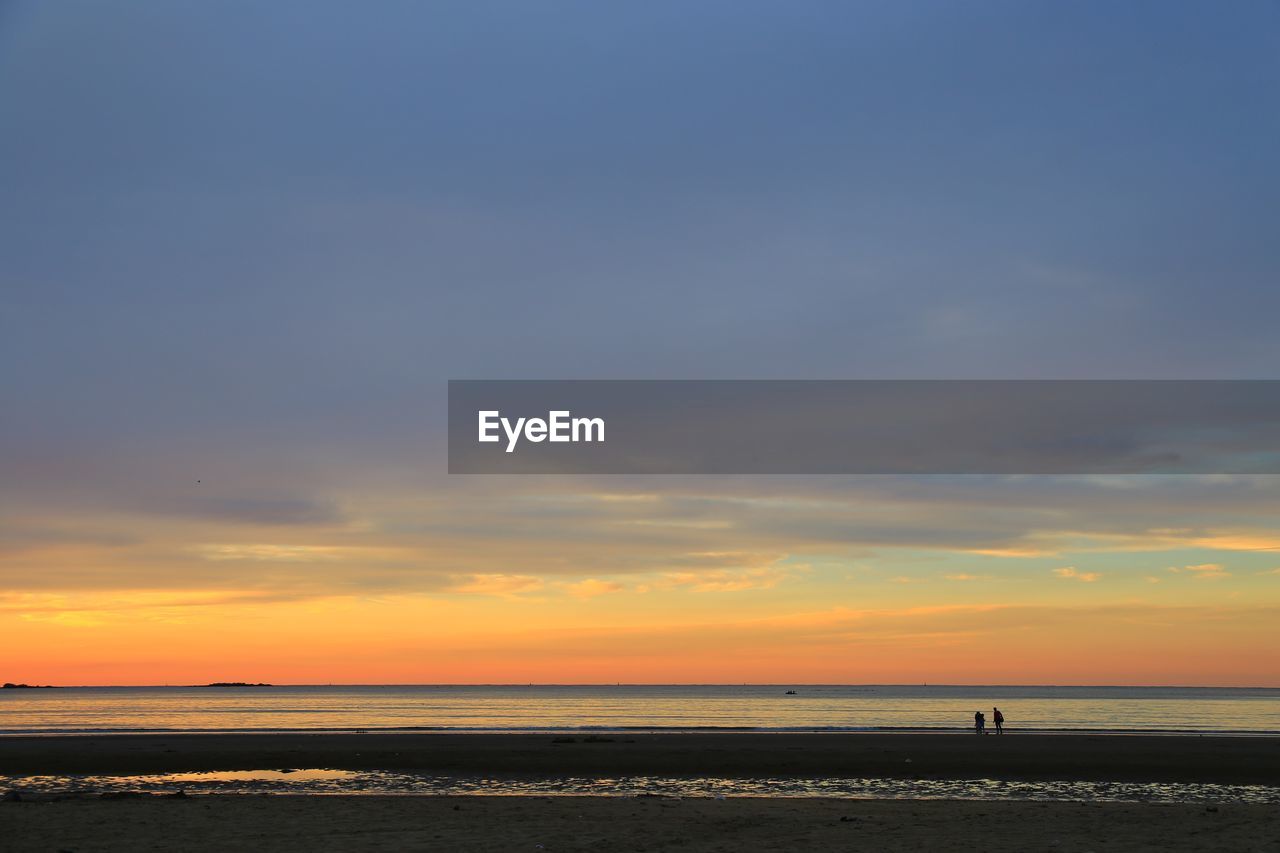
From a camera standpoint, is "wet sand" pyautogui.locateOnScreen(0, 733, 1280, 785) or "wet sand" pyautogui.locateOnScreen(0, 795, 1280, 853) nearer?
"wet sand" pyautogui.locateOnScreen(0, 795, 1280, 853)

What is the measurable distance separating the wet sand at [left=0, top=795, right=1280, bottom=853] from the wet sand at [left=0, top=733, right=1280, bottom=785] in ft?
32.0

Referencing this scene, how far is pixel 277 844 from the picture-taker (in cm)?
1911

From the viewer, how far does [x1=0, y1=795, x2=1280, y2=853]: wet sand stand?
19141mm

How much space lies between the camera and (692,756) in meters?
41.3

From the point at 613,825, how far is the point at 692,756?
20.5 m

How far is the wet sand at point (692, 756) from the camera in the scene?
36094 millimetres

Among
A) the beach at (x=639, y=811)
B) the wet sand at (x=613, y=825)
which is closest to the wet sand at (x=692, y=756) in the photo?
the beach at (x=639, y=811)

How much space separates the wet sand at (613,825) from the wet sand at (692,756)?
9763 mm

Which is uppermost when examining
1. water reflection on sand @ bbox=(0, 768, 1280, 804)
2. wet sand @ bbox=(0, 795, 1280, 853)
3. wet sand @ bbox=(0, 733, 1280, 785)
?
wet sand @ bbox=(0, 795, 1280, 853)

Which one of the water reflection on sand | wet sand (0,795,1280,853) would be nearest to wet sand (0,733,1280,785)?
the water reflection on sand

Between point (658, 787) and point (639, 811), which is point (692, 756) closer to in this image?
point (658, 787)

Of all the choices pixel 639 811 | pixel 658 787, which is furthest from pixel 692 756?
pixel 639 811

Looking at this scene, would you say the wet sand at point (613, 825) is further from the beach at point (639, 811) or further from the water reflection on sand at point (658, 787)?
the water reflection on sand at point (658, 787)

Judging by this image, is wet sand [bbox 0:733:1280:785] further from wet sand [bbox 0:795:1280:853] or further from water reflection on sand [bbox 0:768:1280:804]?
wet sand [bbox 0:795:1280:853]
